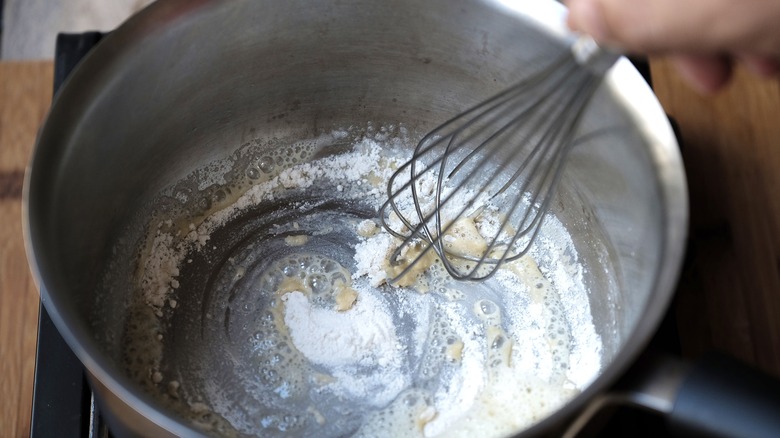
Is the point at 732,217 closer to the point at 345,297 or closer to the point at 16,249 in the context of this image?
the point at 345,297

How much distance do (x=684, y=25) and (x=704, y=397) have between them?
21 cm

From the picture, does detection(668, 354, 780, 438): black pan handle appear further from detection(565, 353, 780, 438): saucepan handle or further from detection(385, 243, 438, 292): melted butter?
detection(385, 243, 438, 292): melted butter

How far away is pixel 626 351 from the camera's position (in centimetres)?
44

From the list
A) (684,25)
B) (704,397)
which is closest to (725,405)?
(704,397)

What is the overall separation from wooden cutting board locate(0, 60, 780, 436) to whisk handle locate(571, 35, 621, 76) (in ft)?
0.63

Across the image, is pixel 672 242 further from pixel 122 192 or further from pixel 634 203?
pixel 122 192

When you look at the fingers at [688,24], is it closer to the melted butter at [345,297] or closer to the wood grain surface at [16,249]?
the melted butter at [345,297]

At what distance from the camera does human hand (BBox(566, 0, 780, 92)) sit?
414mm

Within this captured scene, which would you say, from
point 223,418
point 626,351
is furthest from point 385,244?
point 626,351

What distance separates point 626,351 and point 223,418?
0.33m

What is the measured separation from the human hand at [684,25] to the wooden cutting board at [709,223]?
24cm

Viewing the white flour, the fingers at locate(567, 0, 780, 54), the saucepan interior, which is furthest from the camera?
the white flour

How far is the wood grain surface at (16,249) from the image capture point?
643 millimetres

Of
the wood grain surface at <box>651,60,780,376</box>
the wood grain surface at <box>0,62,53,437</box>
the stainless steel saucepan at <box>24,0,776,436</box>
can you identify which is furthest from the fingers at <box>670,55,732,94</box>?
the wood grain surface at <box>0,62,53,437</box>
